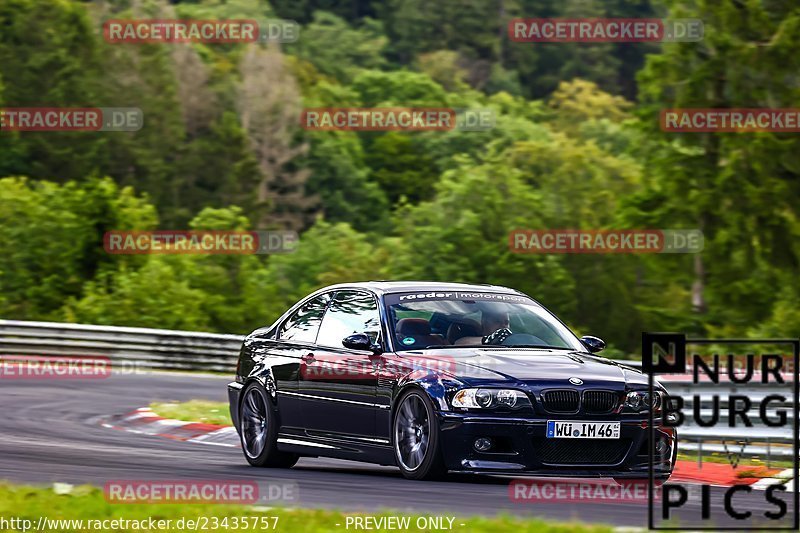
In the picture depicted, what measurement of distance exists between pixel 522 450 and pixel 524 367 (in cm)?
64

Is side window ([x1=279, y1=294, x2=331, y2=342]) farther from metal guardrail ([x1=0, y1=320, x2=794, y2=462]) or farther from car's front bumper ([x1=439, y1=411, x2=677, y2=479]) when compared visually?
metal guardrail ([x1=0, y1=320, x2=794, y2=462])

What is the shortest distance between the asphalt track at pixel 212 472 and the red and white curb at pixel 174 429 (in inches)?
12.3

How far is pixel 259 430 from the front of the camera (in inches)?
525

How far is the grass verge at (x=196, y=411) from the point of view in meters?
17.9

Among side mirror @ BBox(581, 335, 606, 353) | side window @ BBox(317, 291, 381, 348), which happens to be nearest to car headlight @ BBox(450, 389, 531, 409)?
side window @ BBox(317, 291, 381, 348)

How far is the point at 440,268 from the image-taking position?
6312cm

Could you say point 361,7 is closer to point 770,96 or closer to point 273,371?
point 770,96

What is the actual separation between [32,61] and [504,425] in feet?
306

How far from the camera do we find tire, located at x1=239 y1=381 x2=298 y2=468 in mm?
13070

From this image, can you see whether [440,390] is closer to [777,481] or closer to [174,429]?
[777,481]

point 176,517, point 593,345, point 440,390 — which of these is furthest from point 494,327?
point 176,517

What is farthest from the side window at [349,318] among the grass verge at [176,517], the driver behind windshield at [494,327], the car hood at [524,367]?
the grass verge at [176,517]

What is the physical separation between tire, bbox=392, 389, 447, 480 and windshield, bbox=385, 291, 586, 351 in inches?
25.4

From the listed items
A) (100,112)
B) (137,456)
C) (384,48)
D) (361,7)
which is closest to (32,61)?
(100,112)
